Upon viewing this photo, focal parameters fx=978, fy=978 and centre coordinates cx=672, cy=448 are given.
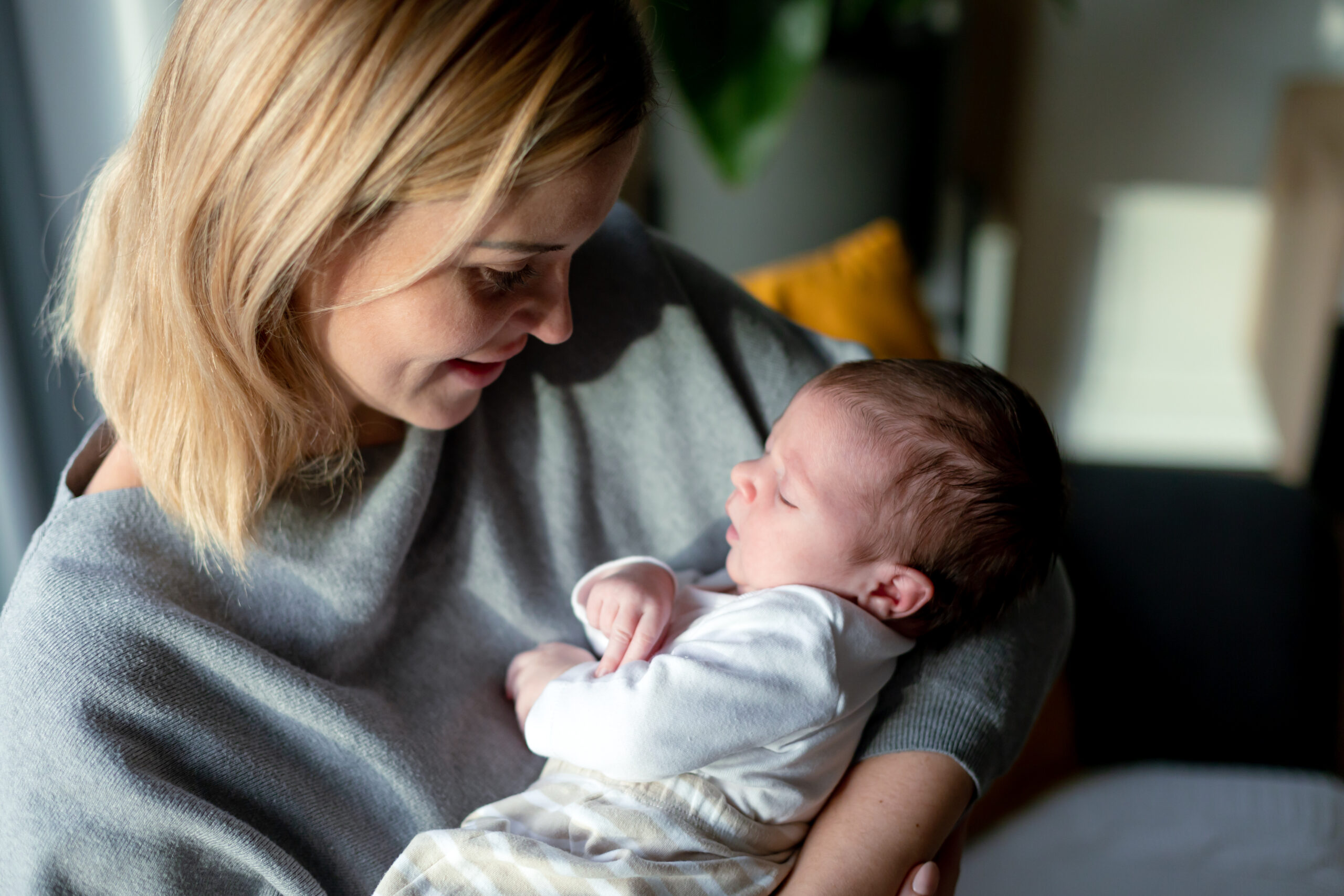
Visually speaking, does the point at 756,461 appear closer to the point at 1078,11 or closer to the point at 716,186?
the point at 716,186

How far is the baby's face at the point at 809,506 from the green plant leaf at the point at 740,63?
122cm

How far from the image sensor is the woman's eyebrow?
2.41ft

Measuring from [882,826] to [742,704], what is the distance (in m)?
0.20

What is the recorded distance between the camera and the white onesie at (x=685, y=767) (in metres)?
0.77

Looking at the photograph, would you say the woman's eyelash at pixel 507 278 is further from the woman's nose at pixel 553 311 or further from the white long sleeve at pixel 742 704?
the white long sleeve at pixel 742 704

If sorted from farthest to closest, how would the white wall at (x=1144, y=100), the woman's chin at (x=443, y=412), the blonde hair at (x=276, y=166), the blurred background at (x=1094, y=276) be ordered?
the white wall at (x=1144, y=100)
the blurred background at (x=1094, y=276)
the woman's chin at (x=443, y=412)
the blonde hair at (x=276, y=166)

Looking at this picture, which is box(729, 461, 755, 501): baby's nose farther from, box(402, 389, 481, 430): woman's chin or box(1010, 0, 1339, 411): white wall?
box(1010, 0, 1339, 411): white wall

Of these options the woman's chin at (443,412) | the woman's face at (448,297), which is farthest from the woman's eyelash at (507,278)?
the woman's chin at (443,412)

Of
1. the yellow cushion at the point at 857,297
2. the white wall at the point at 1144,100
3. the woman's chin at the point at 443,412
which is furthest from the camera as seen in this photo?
the white wall at the point at 1144,100

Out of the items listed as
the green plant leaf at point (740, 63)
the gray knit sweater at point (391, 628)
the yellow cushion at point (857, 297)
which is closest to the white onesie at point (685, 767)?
the gray knit sweater at point (391, 628)

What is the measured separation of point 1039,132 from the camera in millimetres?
3217

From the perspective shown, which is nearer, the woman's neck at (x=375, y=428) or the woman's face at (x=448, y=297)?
the woman's face at (x=448, y=297)

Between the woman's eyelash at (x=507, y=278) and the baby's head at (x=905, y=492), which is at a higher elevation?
the woman's eyelash at (x=507, y=278)

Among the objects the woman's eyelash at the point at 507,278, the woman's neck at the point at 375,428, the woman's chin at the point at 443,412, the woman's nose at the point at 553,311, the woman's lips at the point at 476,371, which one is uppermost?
the woman's eyelash at the point at 507,278
